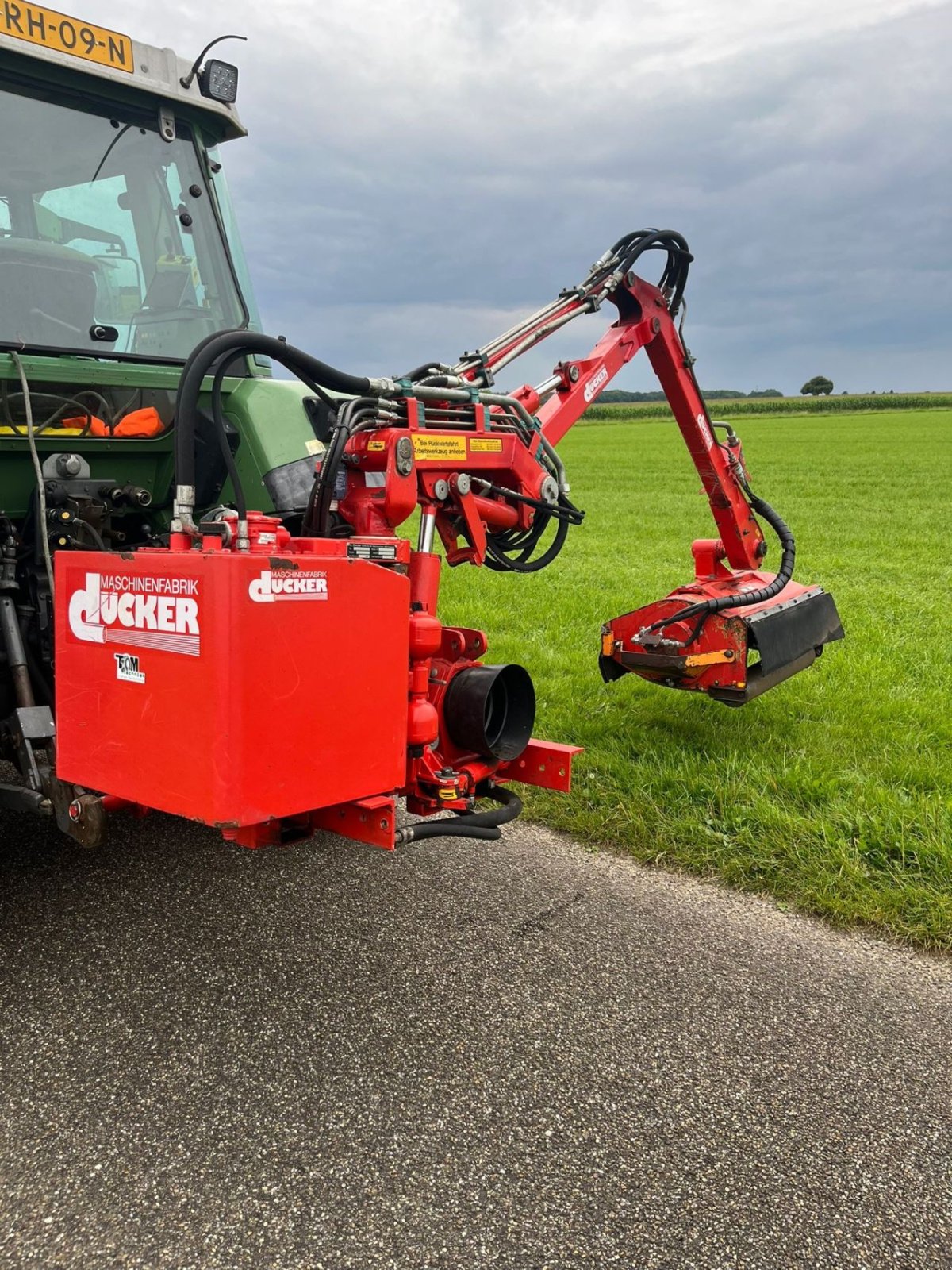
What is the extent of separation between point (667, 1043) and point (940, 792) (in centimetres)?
204

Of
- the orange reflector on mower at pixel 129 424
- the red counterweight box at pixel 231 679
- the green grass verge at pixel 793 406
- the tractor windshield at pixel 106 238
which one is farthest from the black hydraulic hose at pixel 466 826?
the green grass verge at pixel 793 406

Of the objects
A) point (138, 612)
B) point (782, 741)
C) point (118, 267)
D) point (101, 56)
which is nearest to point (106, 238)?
point (118, 267)

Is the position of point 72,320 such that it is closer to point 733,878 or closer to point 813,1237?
point 733,878

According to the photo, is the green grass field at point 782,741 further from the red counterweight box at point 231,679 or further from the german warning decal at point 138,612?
the german warning decal at point 138,612

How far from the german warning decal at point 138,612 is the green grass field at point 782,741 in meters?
2.26

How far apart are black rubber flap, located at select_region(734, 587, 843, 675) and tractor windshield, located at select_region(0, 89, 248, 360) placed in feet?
8.09

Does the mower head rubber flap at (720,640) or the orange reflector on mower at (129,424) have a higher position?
the orange reflector on mower at (129,424)

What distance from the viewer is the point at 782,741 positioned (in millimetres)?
4707

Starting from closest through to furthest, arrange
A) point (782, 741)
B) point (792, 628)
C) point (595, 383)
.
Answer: point (595, 383)
point (792, 628)
point (782, 741)

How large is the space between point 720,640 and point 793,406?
62.5m

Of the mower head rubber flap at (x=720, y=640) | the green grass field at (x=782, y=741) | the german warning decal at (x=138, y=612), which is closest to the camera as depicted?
the german warning decal at (x=138, y=612)

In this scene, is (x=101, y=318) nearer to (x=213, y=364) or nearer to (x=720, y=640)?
(x=213, y=364)

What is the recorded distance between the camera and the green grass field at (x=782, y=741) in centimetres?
354

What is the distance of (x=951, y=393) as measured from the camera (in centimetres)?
7025
